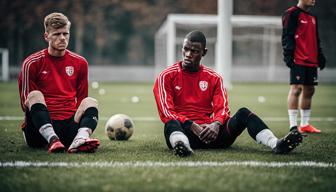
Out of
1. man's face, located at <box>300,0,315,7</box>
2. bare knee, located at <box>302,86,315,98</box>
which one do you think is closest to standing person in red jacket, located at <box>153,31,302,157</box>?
bare knee, located at <box>302,86,315,98</box>

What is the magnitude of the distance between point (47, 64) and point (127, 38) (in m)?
45.1

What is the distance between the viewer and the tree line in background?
139 ft

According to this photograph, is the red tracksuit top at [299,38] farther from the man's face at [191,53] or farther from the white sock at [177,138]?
the white sock at [177,138]

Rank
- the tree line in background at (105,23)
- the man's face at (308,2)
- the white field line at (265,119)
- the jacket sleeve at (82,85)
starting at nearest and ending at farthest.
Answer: the jacket sleeve at (82,85)
the man's face at (308,2)
the white field line at (265,119)
the tree line in background at (105,23)

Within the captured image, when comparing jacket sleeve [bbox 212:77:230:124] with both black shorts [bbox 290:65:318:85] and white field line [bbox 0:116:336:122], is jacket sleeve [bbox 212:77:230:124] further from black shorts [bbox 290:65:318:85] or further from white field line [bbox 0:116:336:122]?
white field line [bbox 0:116:336:122]

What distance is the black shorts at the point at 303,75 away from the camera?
7387 millimetres

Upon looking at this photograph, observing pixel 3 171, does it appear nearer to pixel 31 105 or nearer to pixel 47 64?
pixel 31 105

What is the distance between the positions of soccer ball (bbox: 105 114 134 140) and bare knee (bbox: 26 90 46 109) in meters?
1.52

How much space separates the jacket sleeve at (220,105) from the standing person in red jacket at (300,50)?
2.15 m

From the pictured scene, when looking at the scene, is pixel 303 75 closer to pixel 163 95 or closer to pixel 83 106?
pixel 163 95

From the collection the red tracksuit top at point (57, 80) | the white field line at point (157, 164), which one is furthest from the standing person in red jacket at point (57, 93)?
the white field line at point (157, 164)

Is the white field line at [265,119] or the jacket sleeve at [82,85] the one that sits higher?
the jacket sleeve at [82,85]

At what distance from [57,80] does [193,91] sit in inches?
60.7

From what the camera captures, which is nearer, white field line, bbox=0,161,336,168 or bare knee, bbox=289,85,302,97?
white field line, bbox=0,161,336,168
